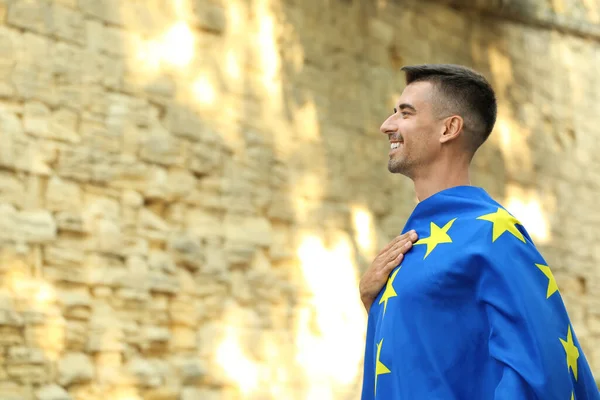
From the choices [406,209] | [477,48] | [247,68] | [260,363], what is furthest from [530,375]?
[477,48]

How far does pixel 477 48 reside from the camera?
716cm

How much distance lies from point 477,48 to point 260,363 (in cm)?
335

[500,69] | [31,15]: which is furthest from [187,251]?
[500,69]

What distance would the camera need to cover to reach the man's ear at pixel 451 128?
214 centimetres

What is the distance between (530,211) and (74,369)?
415 cm

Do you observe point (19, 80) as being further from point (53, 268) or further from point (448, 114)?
point (448, 114)

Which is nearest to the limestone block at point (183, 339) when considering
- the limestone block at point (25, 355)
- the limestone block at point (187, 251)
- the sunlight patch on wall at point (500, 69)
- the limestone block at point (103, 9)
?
the limestone block at point (187, 251)

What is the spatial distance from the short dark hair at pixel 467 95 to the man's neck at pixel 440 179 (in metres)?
0.07

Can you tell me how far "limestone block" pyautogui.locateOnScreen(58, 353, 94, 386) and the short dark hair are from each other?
108 inches

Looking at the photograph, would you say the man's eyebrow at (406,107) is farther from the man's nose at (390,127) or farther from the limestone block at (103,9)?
the limestone block at (103,9)

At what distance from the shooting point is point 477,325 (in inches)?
73.0

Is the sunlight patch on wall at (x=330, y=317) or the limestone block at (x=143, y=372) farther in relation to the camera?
the sunlight patch on wall at (x=330, y=317)

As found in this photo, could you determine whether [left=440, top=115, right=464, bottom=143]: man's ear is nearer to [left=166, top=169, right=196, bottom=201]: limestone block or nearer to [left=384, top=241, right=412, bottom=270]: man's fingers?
[left=384, top=241, right=412, bottom=270]: man's fingers

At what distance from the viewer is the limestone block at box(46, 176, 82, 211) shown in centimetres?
438
